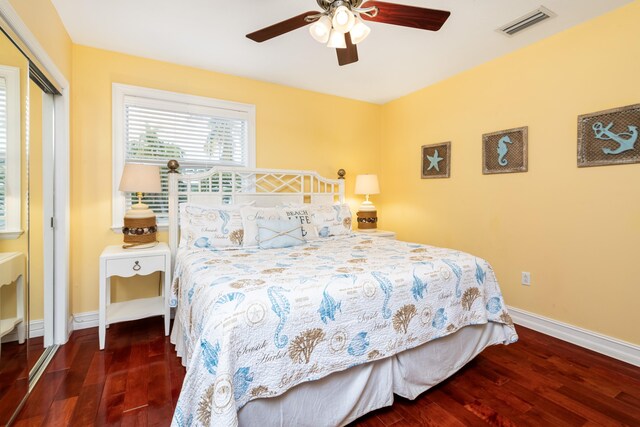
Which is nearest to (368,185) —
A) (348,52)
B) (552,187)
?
(552,187)

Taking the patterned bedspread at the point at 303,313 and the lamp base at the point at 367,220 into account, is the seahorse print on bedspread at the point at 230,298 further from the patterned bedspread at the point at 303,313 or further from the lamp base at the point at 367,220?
the lamp base at the point at 367,220

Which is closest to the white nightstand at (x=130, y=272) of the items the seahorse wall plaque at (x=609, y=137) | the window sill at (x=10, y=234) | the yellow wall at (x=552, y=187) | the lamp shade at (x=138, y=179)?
the lamp shade at (x=138, y=179)

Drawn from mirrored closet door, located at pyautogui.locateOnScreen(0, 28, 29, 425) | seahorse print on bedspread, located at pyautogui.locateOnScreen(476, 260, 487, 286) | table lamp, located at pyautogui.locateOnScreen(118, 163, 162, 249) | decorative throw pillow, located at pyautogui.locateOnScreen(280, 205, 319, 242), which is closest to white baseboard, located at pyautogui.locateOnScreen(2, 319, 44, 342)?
mirrored closet door, located at pyautogui.locateOnScreen(0, 28, 29, 425)

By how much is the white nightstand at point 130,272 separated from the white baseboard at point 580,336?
10.4ft

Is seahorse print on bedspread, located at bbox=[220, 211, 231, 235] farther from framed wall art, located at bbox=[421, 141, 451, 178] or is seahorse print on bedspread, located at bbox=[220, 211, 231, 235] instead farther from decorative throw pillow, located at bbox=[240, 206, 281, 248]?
framed wall art, located at bbox=[421, 141, 451, 178]

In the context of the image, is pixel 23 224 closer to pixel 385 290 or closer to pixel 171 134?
pixel 171 134

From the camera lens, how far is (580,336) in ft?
8.16

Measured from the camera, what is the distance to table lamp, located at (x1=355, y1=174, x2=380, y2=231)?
3.90 metres

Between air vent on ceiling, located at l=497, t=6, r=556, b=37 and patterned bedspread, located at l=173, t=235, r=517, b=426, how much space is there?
1878mm

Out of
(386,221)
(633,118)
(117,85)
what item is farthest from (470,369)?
(117,85)

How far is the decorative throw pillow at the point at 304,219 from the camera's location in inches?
112

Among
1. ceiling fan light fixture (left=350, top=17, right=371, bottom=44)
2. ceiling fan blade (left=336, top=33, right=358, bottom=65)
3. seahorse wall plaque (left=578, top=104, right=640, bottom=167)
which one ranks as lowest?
seahorse wall plaque (left=578, top=104, right=640, bottom=167)

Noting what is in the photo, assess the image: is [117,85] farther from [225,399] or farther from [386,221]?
[386,221]

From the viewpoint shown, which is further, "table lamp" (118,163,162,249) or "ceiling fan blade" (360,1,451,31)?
"table lamp" (118,163,162,249)
